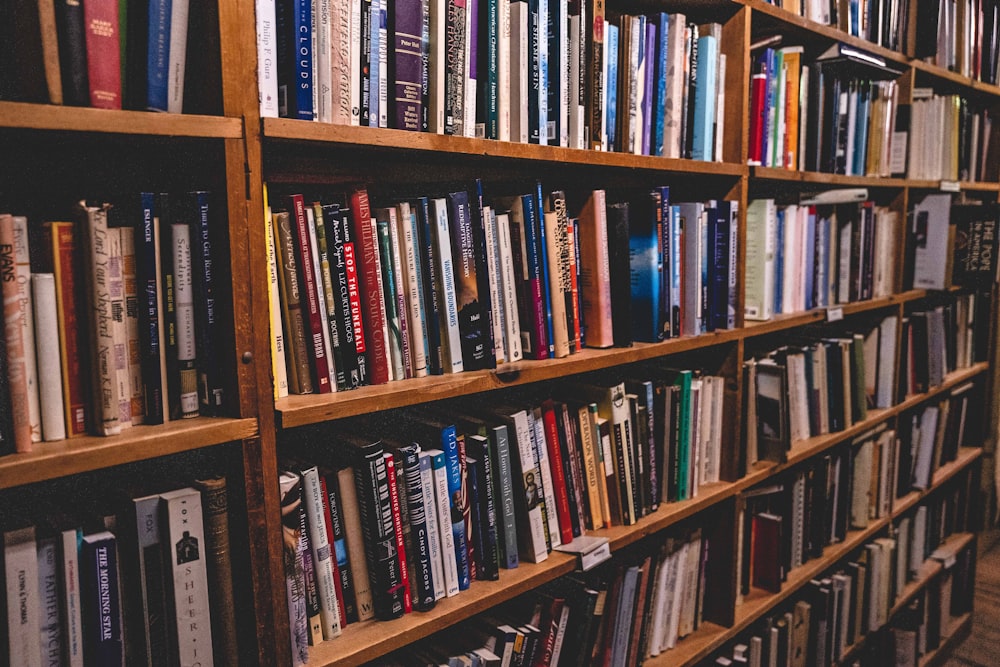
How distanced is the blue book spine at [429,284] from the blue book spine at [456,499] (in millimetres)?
110

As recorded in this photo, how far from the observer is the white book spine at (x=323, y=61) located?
0.89 meters

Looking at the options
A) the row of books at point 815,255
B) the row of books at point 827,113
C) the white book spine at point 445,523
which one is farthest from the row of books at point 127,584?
the row of books at point 827,113

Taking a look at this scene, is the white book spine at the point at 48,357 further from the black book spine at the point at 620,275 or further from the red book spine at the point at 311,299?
the black book spine at the point at 620,275

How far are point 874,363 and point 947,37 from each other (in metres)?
1.12

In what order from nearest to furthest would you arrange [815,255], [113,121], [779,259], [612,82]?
1. [113,121]
2. [612,82]
3. [779,259]
4. [815,255]

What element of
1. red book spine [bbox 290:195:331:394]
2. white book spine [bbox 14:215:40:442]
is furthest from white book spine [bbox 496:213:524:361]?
white book spine [bbox 14:215:40:442]

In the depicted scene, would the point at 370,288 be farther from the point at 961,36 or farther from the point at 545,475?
the point at 961,36

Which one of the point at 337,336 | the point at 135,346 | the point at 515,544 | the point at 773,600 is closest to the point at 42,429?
the point at 135,346

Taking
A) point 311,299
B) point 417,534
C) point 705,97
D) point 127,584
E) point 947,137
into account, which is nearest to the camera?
point 127,584

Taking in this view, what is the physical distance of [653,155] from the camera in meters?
1.38

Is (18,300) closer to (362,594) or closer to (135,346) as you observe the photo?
(135,346)

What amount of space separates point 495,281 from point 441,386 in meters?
0.21

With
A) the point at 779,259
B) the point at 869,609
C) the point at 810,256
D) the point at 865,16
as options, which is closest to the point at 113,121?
the point at 779,259

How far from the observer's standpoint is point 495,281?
3.64ft
